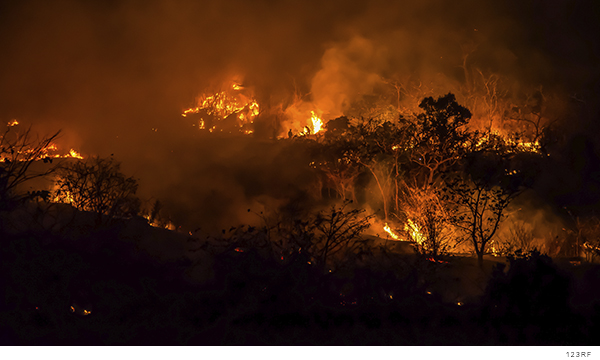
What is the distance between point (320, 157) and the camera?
90.8 feet

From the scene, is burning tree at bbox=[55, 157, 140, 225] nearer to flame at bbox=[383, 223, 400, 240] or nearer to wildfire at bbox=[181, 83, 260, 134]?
flame at bbox=[383, 223, 400, 240]

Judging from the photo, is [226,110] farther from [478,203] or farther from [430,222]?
[430,222]

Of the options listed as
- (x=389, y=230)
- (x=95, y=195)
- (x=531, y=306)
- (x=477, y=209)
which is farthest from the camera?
(x=389, y=230)

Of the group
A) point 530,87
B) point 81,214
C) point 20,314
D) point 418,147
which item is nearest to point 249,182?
point 418,147

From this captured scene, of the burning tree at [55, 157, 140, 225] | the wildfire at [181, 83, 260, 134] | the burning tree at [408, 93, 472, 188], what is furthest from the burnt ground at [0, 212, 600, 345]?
the wildfire at [181, 83, 260, 134]

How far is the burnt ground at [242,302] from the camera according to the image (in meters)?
5.91

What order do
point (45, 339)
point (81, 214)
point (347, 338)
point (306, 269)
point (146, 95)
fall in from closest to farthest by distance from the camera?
point (45, 339), point (347, 338), point (306, 269), point (81, 214), point (146, 95)

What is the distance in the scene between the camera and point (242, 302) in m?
Answer: 6.39

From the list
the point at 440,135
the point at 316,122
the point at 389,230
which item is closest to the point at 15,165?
the point at 389,230

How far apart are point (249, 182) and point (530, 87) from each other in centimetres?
3398

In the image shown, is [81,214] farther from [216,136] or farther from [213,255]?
[216,136]

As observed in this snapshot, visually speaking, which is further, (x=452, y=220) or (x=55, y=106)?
(x=55, y=106)

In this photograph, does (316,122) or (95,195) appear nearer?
(95,195)

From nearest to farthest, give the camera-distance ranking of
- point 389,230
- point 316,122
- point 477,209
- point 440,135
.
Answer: point 477,209
point 440,135
point 389,230
point 316,122
